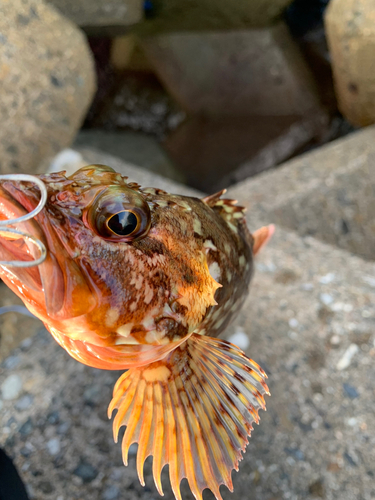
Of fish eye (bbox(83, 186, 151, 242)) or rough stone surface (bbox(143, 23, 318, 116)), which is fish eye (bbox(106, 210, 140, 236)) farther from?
rough stone surface (bbox(143, 23, 318, 116))

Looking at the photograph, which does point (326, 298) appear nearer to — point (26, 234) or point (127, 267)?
point (127, 267)

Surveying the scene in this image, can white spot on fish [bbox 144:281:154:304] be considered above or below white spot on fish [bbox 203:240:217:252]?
above

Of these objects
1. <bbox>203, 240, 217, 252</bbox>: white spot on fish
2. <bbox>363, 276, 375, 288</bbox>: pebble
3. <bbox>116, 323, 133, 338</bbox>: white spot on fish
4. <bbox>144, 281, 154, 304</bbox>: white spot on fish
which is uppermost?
<bbox>144, 281, 154, 304</bbox>: white spot on fish

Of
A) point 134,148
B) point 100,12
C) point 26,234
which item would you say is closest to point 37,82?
point 100,12

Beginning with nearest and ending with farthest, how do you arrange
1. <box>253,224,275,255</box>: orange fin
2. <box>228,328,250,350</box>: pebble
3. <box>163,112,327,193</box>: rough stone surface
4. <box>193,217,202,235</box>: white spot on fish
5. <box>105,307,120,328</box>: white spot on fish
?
<box>105,307,120,328</box>: white spot on fish → <box>193,217,202,235</box>: white spot on fish → <box>253,224,275,255</box>: orange fin → <box>228,328,250,350</box>: pebble → <box>163,112,327,193</box>: rough stone surface

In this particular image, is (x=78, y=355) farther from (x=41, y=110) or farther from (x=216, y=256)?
(x=41, y=110)

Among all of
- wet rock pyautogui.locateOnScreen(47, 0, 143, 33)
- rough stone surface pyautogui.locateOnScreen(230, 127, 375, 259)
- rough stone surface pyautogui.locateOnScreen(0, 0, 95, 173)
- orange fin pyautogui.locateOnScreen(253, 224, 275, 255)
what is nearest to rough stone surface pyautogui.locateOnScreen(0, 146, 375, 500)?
orange fin pyautogui.locateOnScreen(253, 224, 275, 255)
